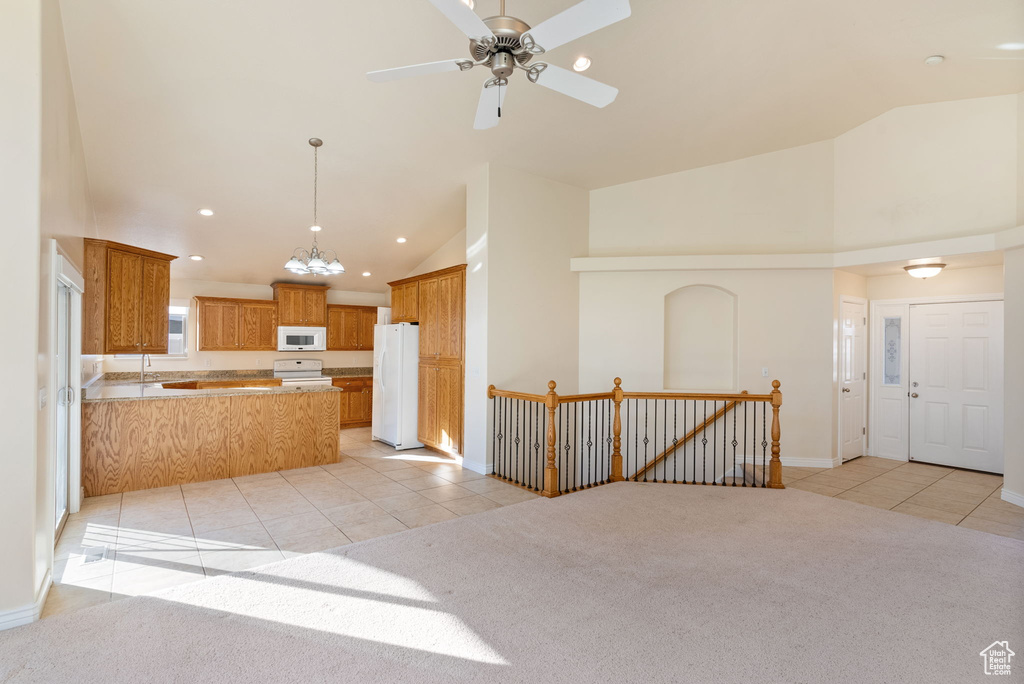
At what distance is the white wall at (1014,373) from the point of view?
4297mm

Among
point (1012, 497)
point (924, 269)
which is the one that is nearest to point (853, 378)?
point (924, 269)

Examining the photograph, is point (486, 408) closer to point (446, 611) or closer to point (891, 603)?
point (446, 611)

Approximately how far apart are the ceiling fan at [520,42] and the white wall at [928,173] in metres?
4.42

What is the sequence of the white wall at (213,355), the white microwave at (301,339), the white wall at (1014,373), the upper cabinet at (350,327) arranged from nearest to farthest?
the white wall at (1014,373) < the white wall at (213,355) < the white microwave at (301,339) < the upper cabinet at (350,327)

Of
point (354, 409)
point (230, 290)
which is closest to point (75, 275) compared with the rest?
point (230, 290)

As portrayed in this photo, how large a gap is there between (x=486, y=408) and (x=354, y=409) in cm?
418

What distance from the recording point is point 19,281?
237 cm

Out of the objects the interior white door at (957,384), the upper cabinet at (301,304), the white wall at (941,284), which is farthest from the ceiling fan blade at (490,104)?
the upper cabinet at (301,304)

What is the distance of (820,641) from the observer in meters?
2.35

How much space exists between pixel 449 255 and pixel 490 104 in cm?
484

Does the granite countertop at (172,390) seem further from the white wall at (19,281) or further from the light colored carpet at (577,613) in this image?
the light colored carpet at (577,613)

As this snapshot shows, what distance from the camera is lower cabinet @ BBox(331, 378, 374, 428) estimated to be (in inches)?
337

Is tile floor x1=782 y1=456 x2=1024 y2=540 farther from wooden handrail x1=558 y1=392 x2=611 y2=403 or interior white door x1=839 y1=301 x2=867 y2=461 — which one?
wooden handrail x1=558 y1=392 x2=611 y2=403

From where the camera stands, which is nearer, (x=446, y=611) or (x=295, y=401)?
(x=446, y=611)
